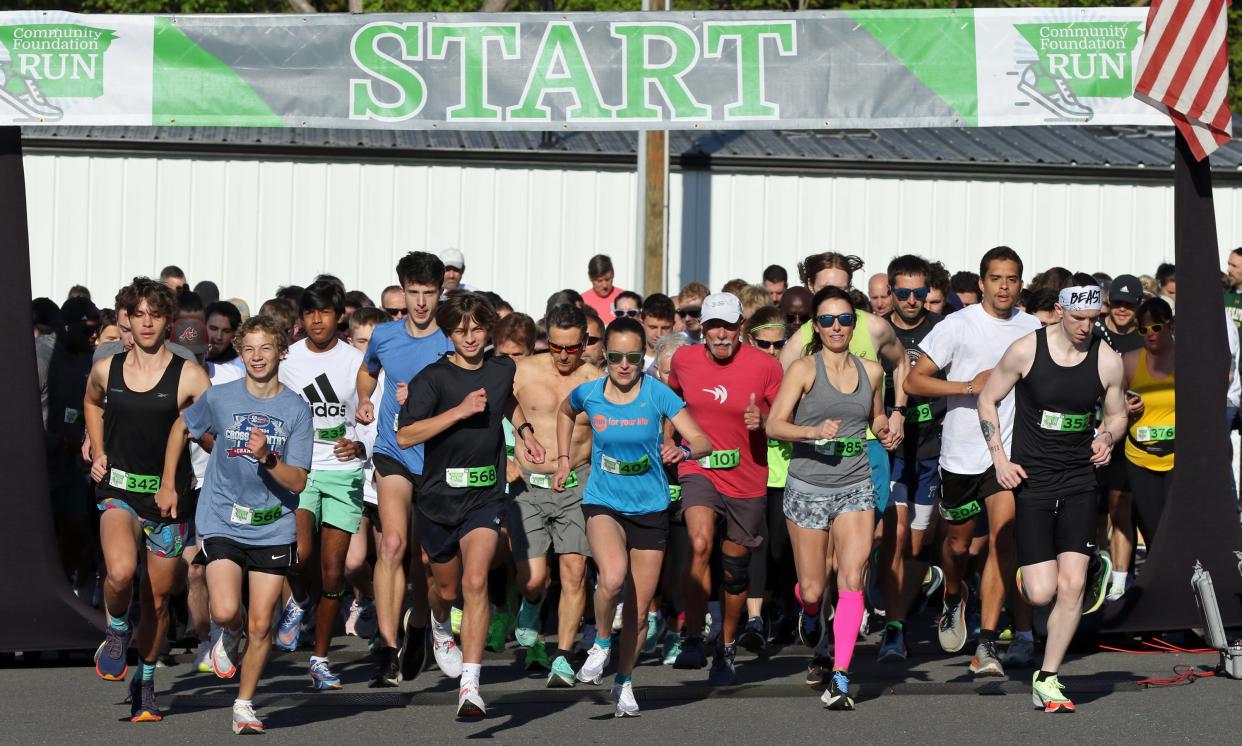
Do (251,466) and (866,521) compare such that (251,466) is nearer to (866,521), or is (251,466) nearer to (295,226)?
(866,521)

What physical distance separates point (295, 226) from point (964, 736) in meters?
14.1

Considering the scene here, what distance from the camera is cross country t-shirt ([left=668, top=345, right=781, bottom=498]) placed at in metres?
10.0

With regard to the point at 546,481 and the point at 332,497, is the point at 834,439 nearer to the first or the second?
the point at 546,481

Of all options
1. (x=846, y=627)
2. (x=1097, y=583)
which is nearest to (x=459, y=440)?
(x=846, y=627)

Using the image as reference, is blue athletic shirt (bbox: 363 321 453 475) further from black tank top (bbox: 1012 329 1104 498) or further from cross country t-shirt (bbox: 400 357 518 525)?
black tank top (bbox: 1012 329 1104 498)

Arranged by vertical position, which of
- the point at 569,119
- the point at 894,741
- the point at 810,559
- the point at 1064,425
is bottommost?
the point at 894,741

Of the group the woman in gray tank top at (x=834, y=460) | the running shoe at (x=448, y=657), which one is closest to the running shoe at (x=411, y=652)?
the running shoe at (x=448, y=657)

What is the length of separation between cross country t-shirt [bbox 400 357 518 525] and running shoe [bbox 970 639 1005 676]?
2818 mm

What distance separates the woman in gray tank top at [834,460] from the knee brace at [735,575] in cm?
53

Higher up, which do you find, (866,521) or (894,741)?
(866,521)

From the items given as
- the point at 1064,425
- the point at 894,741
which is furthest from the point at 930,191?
the point at 894,741

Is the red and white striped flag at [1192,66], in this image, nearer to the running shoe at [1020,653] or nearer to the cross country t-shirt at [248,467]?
the running shoe at [1020,653]

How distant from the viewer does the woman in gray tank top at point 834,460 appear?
9.10 m

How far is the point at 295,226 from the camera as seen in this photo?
21016mm
